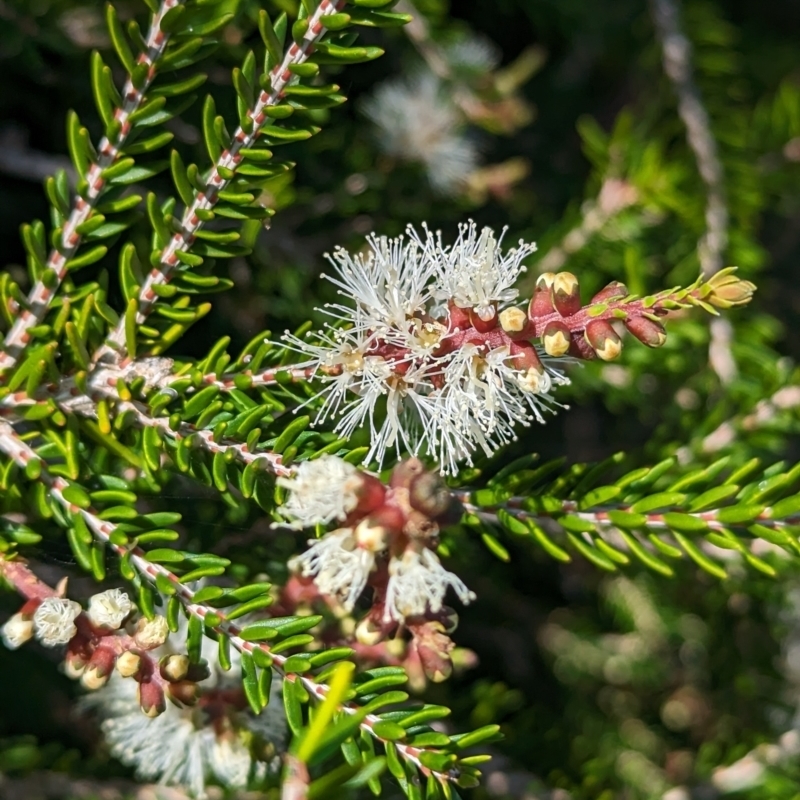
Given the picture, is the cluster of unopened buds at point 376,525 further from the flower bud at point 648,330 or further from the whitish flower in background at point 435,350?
the flower bud at point 648,330

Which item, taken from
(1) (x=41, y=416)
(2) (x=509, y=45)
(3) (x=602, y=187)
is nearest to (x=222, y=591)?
(1) (x=41, y=416)

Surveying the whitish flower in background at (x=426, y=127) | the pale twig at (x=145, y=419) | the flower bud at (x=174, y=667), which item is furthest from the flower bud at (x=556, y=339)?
the whitish flower in background at (x=426, y=127)

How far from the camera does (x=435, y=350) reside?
95 cm

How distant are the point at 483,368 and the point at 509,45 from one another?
2.27 metres

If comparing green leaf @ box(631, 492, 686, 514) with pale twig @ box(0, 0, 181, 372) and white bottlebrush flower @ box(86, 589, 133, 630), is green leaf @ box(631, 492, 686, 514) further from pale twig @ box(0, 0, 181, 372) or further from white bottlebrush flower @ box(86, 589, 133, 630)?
pale twig @ box(0, 0, 181, 372)

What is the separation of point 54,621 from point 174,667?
0.51ft

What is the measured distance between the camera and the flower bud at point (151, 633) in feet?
3.02

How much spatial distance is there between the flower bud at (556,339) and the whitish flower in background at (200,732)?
2.21 ft

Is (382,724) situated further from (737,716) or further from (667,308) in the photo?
(737,716)

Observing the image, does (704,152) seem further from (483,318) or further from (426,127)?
(483,318)

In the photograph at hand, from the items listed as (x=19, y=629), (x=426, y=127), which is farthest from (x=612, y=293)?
(x=426, y=127)

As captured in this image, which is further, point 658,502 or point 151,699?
point 658,502

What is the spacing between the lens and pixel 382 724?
903 millimetres

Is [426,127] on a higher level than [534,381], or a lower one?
higher
